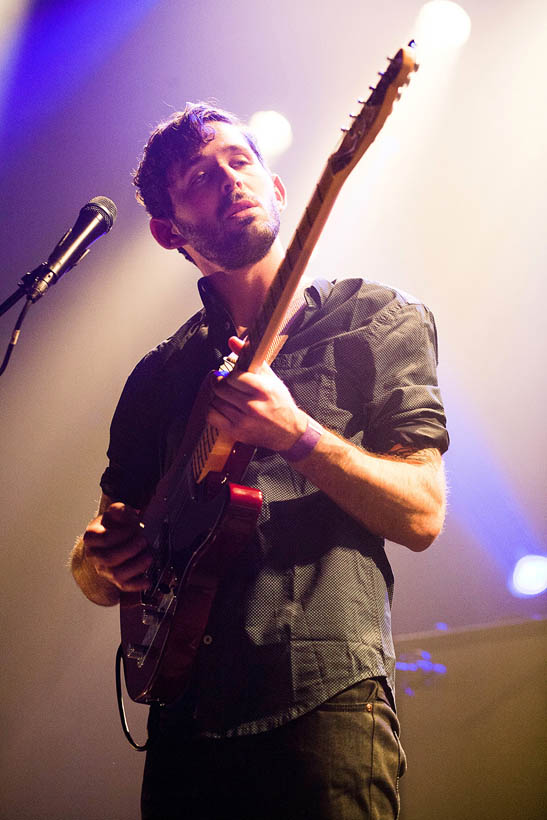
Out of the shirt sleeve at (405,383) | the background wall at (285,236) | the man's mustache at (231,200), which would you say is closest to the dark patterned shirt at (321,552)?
the shirt sleeve at (405,383)

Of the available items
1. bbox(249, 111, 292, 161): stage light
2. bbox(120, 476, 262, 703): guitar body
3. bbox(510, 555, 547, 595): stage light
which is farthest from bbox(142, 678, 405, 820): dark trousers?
bbox(249, 111, 292, 161): stage light

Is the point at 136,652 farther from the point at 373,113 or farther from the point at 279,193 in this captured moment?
the point at 279,193

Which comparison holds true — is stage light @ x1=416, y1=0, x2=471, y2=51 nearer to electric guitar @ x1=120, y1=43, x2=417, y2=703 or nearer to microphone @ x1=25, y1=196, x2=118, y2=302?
microphone @ x1=25, y1=196, x2=118, y2=302

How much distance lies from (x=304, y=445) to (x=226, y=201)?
103cm

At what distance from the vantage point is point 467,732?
2902 mm

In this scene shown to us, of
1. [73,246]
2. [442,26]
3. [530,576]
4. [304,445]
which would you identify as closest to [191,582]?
[304,445]

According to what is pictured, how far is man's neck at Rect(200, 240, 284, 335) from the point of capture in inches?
75.2

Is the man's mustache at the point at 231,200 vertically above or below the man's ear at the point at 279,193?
below

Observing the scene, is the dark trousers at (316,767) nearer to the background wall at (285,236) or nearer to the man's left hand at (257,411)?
the man's left hand at (257,411)

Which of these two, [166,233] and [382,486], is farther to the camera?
[166,233]

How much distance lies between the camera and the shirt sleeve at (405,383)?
4.45ft

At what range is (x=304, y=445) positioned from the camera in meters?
1.21

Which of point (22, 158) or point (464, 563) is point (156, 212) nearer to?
point (22, 158)

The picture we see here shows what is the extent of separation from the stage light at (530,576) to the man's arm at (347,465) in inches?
84.0
